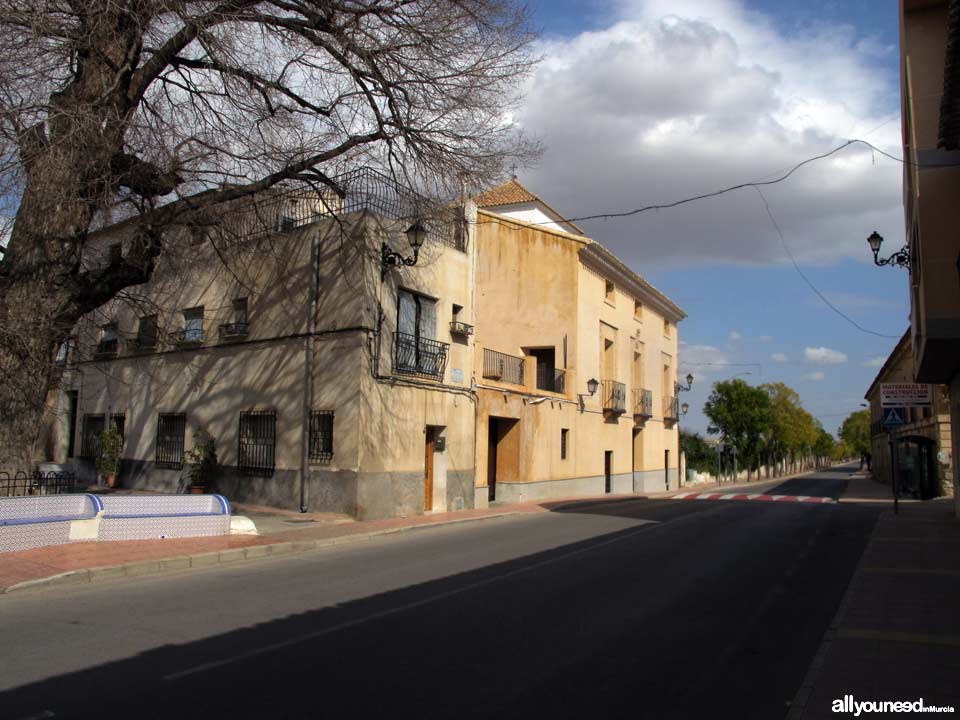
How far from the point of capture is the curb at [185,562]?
8.92 meters

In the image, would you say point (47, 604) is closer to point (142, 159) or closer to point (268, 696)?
point (268, 696)

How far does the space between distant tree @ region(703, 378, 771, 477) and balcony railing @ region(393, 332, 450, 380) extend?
4643 centimetres

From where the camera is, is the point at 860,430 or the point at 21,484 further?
the point at 860,430

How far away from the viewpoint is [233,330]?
1958cm

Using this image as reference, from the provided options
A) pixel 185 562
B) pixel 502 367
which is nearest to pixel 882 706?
pixel 185 562

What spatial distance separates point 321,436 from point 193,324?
6287 millimetres

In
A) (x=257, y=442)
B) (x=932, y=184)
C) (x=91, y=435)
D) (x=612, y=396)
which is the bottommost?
(x=257, y=442)

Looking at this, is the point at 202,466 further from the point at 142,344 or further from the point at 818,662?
the point at 818,662

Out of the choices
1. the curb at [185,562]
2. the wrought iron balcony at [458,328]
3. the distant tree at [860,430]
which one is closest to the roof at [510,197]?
the wrought iron balcony at [458,328]

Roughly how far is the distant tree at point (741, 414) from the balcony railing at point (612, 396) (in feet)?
104

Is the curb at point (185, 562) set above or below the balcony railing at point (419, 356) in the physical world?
below

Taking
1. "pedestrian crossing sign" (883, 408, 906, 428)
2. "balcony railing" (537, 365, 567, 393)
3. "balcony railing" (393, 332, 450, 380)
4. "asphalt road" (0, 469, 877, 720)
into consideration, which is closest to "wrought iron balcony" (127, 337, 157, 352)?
"balcony railing" (393, 332, 450, 380)

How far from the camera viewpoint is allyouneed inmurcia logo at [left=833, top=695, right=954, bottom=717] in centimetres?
492

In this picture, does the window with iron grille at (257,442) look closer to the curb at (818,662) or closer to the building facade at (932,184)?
the curb at (818,662)
